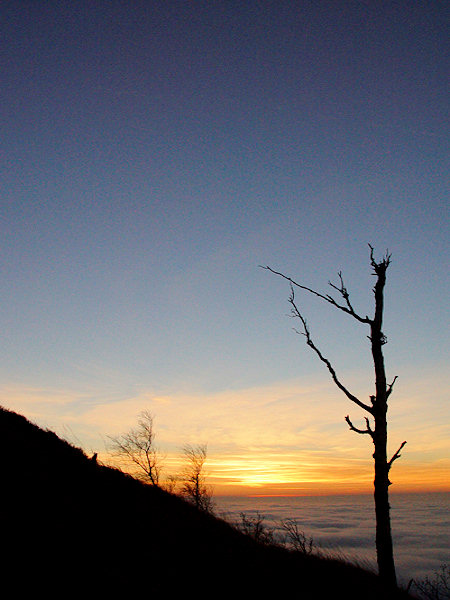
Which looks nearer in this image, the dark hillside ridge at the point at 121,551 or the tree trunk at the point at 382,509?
the dark hillside ridge at the point at 121,551

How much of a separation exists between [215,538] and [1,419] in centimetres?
1172

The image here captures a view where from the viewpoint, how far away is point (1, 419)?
1850cm

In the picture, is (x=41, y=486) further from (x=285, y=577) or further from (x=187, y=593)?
(x=285, y=577)

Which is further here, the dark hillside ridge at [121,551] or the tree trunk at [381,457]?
the tree trunk at [381,457]

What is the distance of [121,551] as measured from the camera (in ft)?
30.2

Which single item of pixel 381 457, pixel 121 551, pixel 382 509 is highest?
pixel 381 457

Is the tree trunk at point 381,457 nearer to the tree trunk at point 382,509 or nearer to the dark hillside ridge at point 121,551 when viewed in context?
the tree trunk at point 382,509

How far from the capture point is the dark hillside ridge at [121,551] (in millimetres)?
7562

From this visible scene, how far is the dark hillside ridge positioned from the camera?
7562mm

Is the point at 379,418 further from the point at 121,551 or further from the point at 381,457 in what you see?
the point at 121,551

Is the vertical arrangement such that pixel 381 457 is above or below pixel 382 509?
above

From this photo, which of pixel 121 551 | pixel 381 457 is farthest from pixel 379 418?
pixel 121 551

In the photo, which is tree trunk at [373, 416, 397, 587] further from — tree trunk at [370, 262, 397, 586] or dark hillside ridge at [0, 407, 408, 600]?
dark hillside ridge at [0, 407, 408, 600]

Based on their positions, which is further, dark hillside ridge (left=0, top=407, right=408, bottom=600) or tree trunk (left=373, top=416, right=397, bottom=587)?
tree trunk (left=373, top=416, right=397, bottom=587)
